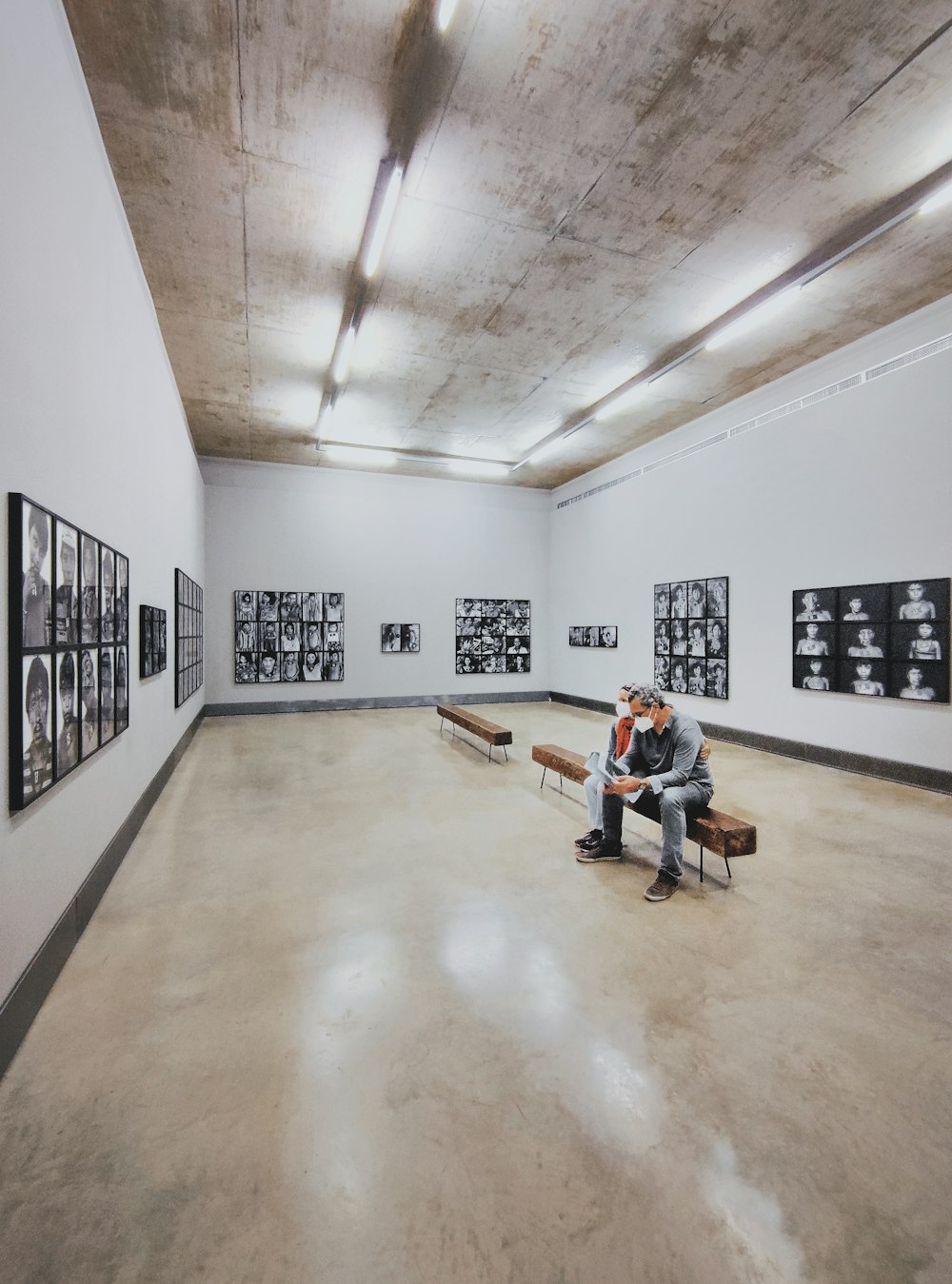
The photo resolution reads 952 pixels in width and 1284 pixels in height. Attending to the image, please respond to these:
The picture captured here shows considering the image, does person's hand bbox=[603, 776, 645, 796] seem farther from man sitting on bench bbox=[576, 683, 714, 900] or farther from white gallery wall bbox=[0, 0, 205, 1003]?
white gallery wall bbox=[0, 0, 205, 1003]

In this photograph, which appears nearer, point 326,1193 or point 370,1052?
point 326,1193

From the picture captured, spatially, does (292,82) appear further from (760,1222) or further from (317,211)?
(760,1222)

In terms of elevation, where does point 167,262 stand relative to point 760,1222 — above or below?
above

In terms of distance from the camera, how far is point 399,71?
3.59m

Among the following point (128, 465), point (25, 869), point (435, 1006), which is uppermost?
point (128, 465)

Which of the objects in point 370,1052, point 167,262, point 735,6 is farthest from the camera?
point 167,262

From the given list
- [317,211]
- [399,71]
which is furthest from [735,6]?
[317,211]

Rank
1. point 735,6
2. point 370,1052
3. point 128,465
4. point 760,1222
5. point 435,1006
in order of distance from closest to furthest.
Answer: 1. point 760,1222
2. point 370,1052
3. point 435,1006
4. point 735,6
5. point 128,465

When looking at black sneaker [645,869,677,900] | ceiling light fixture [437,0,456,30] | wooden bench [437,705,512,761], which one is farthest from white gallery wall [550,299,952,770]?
ceiling light fixture [437,0,456,30]

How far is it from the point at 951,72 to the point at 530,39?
103 inches

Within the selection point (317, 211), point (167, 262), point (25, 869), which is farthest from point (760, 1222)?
point (167, 262)

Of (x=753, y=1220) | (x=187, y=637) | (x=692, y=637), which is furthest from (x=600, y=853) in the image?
(x=187, y=637)

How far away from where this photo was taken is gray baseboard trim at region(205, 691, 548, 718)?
11641mm

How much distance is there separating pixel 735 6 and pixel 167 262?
4888 mm
